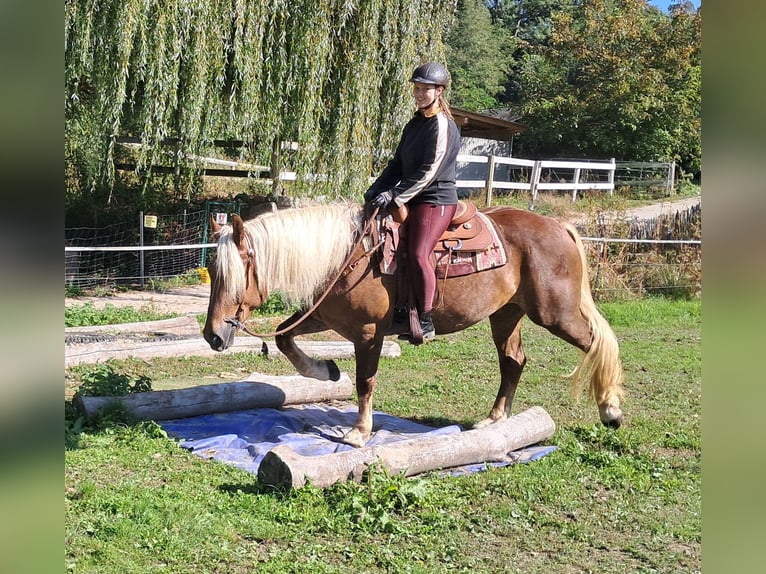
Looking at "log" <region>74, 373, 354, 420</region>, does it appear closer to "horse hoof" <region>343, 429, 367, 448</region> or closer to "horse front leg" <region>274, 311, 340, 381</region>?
"horse front leg" <region>274, 311, 340, 381</region>

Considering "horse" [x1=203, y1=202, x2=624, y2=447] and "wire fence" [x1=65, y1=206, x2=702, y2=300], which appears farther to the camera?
"wire fence" [x1=65, y1=206, x2=702, y2=300]

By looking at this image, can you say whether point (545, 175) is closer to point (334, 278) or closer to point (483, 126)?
point (483, 126)

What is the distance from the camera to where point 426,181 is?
530 cm

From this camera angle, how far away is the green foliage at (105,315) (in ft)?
31.8

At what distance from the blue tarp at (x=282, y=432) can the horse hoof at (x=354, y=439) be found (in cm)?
5

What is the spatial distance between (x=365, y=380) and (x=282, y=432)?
2.99 ft

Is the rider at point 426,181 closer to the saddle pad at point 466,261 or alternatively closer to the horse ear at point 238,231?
the saddle pad at point 466,261

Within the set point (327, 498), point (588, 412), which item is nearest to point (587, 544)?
point (327, 498)

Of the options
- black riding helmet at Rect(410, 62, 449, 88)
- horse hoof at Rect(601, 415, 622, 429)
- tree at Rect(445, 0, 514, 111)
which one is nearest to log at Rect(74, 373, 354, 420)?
horse hoof at Rect(601, 415, 622, 429)

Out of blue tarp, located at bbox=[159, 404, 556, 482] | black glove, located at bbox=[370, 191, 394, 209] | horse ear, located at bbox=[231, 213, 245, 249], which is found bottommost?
blue tarp, located at bbox=[159, 404, 556, 482]

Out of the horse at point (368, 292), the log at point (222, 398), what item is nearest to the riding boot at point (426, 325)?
the horse at point (368, 292)

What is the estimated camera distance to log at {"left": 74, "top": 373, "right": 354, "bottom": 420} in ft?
19.4
